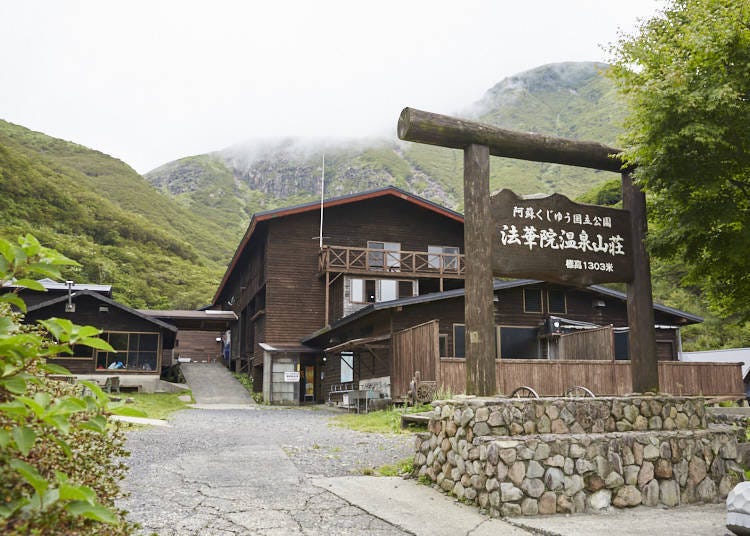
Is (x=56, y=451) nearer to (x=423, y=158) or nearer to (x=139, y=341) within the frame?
(x=139, y=341)

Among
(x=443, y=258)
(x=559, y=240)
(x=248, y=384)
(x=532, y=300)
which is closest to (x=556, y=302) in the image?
(x=532, y=300)

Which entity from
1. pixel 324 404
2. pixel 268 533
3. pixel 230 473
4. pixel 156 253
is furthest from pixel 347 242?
pixel 156 253

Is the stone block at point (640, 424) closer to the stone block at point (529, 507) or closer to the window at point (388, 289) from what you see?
the stone block at point (529, 507)

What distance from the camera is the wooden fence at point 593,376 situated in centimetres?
1559

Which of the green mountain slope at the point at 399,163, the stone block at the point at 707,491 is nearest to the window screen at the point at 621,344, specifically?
the stone block at the point at 707,491

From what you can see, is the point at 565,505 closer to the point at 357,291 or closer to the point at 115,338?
the point at 357,291

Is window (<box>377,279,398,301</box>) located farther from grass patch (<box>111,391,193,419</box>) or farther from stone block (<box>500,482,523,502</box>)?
stone block (<box>500,482,523,502</box>)

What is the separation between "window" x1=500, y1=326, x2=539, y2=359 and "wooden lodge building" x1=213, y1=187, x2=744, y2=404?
3 cm

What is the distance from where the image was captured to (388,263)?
Result: 26.9 metres

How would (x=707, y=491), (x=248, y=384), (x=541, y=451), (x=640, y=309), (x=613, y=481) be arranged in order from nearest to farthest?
(x=541, y=451) < (x=613, y=481) < (x=707, y=491) < (x=640, y=309) < (x=248, y=384)

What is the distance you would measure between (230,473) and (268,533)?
2.82 metres

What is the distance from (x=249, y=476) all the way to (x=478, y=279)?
11.9 feet

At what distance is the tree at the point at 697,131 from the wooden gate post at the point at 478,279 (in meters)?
2.14

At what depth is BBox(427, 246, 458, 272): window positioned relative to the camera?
26.0 meters
